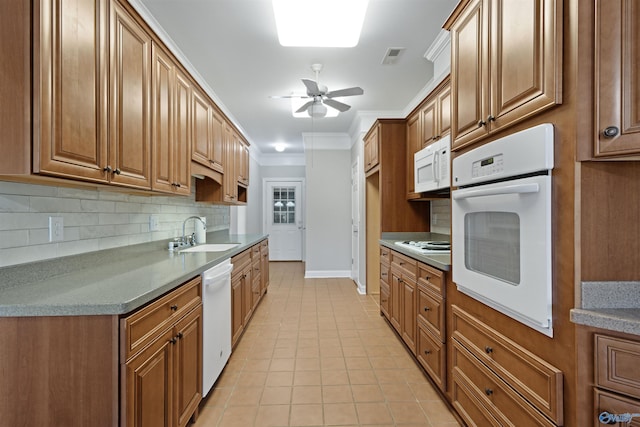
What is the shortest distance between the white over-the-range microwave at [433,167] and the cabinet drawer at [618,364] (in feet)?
5.17

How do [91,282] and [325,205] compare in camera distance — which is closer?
[91,282]

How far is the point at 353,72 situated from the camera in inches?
131

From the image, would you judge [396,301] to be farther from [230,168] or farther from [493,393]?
[230,168]

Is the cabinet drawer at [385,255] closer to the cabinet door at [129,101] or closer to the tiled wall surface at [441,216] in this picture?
the tiled wall surface at [441,216]

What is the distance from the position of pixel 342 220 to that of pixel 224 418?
4233 millimetres

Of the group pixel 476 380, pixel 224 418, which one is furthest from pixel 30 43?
pixel 476 380

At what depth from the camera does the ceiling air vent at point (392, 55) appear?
9.37 ft

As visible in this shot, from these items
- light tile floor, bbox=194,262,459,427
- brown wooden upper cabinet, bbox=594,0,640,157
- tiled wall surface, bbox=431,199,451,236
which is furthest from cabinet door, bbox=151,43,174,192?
tiled wall surface, bbox=431,199,451,236

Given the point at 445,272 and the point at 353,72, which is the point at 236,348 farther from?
the point at 353,72

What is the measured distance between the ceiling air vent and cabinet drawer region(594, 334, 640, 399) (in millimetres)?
2629

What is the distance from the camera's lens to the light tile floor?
1.91 metres

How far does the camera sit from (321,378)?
7.68 feet

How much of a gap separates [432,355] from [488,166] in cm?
138

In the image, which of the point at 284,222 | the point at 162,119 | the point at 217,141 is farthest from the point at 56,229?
the point at 284,222
